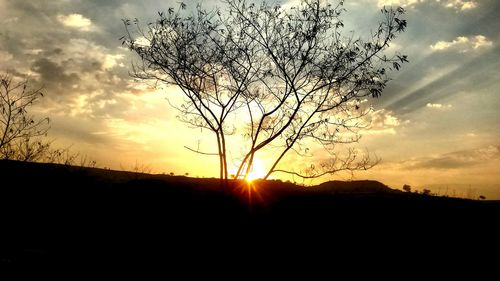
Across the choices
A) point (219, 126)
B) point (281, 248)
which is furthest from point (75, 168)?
point (281, 248)

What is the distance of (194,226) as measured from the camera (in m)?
12.5

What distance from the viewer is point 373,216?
12.2 m

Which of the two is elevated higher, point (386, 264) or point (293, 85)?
point (293, 85)

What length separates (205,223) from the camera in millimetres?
12633

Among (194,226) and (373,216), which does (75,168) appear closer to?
(194,226)

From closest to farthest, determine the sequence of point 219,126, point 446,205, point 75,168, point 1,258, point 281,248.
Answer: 1. point 1,258
2. point 281,248
3. point 446,205
4. point 219,126
5. point 75,168

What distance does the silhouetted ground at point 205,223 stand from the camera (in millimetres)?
10609

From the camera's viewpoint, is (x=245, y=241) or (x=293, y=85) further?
(x=293, y=85)

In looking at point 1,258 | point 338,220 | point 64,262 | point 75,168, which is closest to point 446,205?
point 338,220

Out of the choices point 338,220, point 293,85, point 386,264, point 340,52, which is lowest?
point 386,264

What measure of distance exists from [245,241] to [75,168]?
11533 mm

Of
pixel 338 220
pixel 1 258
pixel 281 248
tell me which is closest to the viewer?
pixel 1 258

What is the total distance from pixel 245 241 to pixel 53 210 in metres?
7.25

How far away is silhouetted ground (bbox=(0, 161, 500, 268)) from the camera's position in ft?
34.8
